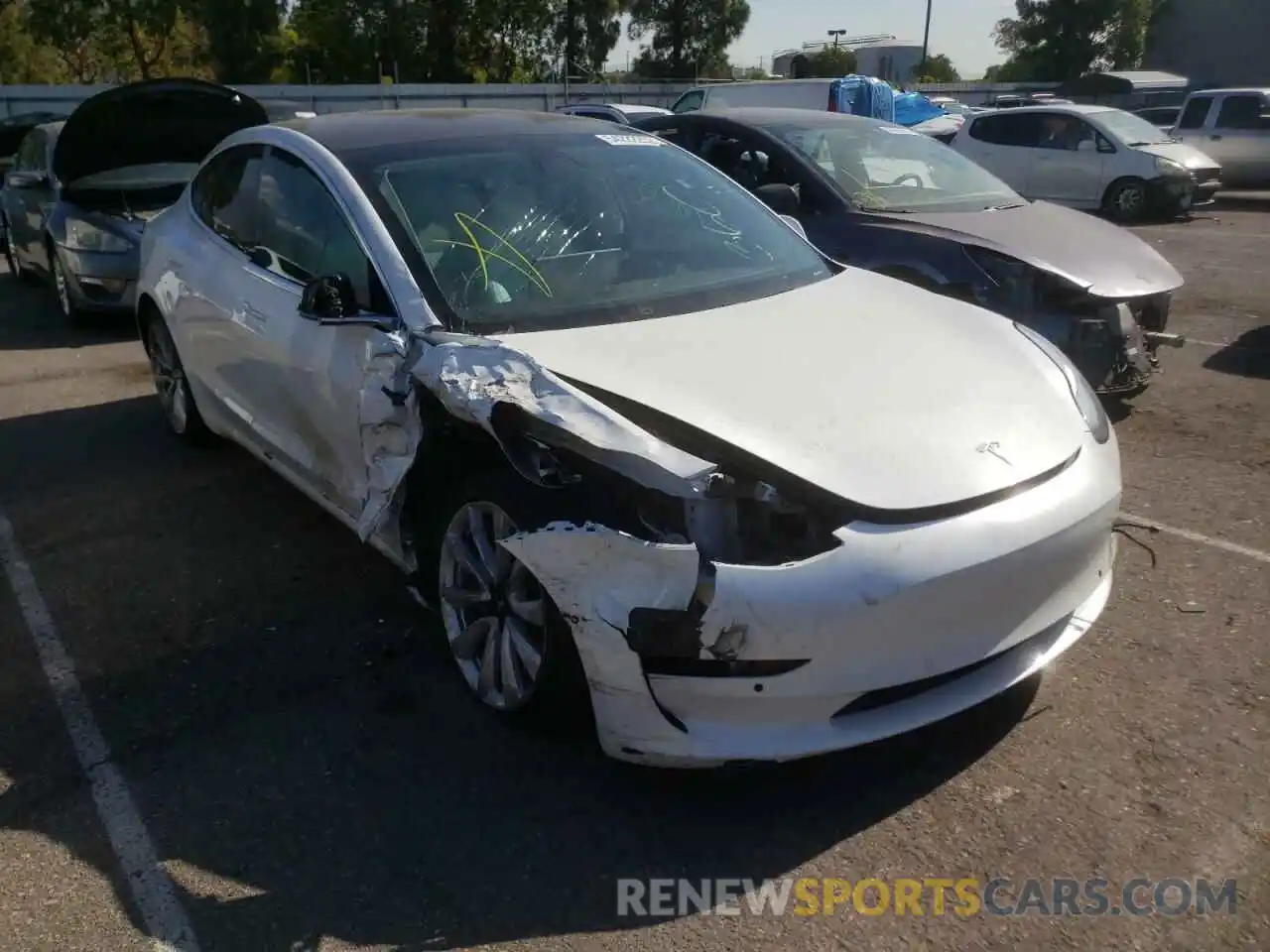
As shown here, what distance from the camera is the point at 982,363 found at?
3.67 m

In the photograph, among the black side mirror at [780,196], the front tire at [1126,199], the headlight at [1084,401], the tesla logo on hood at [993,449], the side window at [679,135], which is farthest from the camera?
the front tire at [1126,199]

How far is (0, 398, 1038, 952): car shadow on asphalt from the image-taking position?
2803 mm

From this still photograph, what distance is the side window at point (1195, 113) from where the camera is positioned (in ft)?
62.2

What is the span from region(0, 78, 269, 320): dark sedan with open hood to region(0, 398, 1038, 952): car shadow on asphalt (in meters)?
4.91

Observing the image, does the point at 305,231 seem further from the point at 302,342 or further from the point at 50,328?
the point at 50,328

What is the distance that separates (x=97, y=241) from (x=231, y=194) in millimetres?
4290

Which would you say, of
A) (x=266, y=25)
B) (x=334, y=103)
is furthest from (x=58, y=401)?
(x=266, y=25)

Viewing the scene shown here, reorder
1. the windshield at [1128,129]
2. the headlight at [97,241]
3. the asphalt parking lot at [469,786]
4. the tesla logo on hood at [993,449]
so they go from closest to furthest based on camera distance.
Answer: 1. the asphalt parking lot at [469,786]
2. the tesla logo on hood at [993,449]
3. the headlight at [97,241]
4. the windshield at [1128,129]

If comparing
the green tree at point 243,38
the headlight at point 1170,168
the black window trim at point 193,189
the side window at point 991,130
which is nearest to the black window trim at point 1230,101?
the headlight at point 1170,168

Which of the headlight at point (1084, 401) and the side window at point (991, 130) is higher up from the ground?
the headlight at point (1084, 401)

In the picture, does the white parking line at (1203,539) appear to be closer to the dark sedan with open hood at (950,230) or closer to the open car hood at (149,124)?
the dark sedan with open hood at (950,230)

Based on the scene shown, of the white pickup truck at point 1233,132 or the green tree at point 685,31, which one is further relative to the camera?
the green tree at point 685,31

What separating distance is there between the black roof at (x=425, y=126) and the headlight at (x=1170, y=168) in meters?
13.0

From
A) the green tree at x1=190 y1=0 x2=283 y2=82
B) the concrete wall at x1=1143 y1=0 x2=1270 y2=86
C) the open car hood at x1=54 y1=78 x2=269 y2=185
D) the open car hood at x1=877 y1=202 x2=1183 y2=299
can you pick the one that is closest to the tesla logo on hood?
the open car hood at x1=877 y1=202 x2=1183 y2=299
